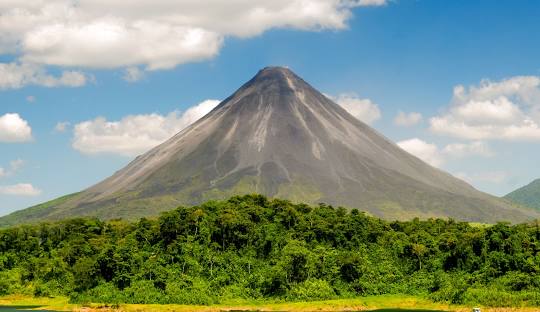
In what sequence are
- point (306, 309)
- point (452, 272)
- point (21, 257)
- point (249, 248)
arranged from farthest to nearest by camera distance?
point (21, 257), point (249, 248), point (452, 272), point (306, 309)

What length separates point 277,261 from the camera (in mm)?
97438

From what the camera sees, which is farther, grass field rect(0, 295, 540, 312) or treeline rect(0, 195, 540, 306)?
treeline rect(0, 195, 540, 306)

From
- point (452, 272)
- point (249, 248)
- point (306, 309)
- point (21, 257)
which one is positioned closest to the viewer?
point (306, 309)

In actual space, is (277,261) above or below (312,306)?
above

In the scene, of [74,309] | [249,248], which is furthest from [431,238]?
[74,309]

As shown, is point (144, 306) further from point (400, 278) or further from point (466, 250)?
point (466, 250)

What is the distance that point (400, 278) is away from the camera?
317 ft

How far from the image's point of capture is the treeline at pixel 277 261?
3533 inches

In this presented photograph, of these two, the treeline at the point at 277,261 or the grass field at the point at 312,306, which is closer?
the grass field at the point at 312,306

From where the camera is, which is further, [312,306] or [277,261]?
[277,261]

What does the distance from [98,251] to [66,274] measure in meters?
6.12

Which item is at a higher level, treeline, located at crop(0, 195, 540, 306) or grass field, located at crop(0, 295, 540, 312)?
treeline, located at crop(0, 195, 540, 306)

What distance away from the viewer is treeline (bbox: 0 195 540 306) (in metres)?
89.8

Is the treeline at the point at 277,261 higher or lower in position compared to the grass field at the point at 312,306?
higher
